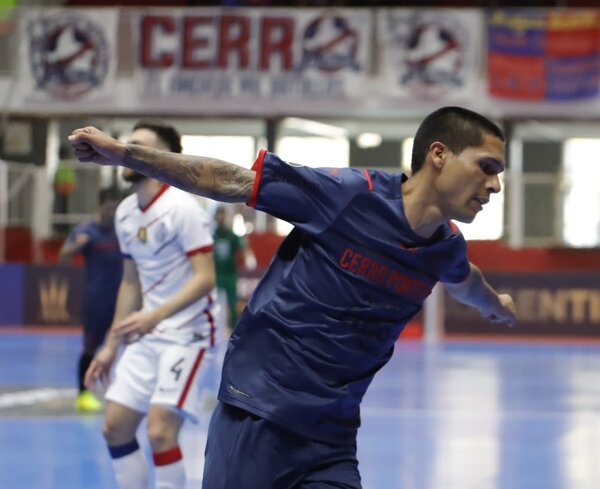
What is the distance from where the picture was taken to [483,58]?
23.3 m

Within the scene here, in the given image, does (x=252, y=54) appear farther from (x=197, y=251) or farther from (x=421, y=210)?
(x=421, y=210)

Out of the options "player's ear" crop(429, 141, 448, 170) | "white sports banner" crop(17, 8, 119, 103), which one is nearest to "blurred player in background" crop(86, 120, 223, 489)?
"player's ear" crop(429, 141, 448, 170)

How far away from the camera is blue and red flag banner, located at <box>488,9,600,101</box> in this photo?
22812 millimetres

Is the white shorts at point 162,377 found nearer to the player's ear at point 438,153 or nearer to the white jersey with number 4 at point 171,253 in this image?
the white jersey with number 4 at point 171,253

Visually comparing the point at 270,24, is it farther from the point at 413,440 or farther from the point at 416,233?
the point at 416,233

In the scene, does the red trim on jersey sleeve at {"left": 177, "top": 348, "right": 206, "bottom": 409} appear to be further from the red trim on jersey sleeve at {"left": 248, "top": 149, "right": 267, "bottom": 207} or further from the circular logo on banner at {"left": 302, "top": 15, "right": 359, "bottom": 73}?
the circular logo on banner at {"left": 302, "top": 15, "right": 359, "bottom": 73}

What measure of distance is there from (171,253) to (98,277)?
5.73 meters

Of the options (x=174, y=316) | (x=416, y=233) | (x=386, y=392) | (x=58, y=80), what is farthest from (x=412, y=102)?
(x=416, y=233)

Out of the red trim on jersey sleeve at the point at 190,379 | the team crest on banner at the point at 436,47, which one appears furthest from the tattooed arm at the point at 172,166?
the team crest on banner at the point at 436,47

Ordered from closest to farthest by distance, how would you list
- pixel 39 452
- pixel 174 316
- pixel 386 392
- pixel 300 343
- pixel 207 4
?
pixel 300 343, pixel 174 316, pixel 39 452, pixel 386 392, pixel 207 4

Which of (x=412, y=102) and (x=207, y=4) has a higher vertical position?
(x=207, y=4)

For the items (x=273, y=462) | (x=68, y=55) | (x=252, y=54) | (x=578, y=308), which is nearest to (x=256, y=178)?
(x=273, y=462)

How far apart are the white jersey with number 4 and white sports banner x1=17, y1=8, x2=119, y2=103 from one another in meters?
18.4

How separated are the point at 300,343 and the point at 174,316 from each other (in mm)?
2367
